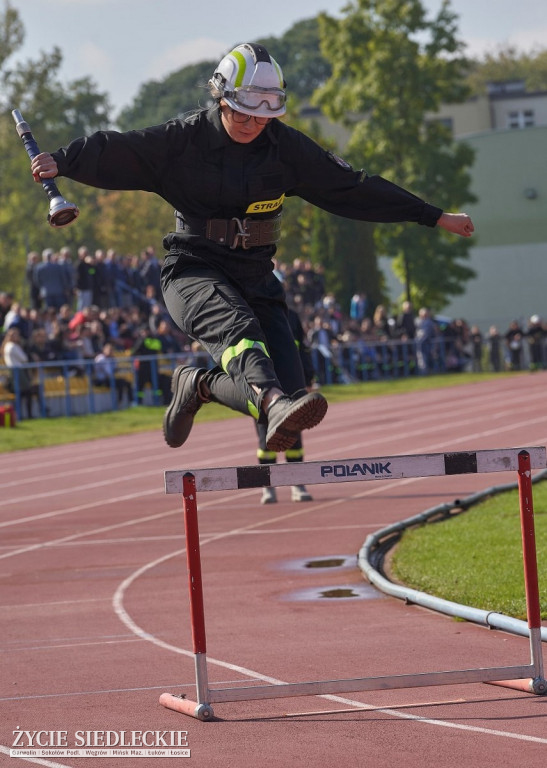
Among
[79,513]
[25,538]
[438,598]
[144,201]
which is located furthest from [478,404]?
[144,201]

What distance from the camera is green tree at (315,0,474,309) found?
50531 millimetres

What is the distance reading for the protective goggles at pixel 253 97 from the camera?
7.04 m

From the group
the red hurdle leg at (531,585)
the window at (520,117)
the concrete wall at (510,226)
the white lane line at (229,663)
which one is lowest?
the white lane line at (229,663)

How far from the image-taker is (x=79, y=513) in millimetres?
16500

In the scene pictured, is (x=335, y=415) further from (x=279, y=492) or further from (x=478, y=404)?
(x=279, y=492)

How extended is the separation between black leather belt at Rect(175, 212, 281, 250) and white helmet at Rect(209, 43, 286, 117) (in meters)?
0.58

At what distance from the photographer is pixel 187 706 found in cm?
670

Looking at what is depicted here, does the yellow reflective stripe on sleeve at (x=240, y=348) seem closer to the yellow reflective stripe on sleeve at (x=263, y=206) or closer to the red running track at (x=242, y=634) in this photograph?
the yellow reflective stripe on sleeve at (x=263, y=206)

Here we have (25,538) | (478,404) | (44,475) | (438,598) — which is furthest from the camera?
(478,404)

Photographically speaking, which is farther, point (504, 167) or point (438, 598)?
point (504, 167)

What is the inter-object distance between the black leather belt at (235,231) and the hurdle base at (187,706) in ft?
7.72

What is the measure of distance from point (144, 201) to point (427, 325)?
37293 mm

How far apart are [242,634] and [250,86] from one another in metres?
3.68

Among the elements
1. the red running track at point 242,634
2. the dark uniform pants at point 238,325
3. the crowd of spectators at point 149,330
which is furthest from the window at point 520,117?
the dark uniform pants at point 238,325
